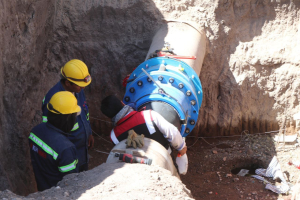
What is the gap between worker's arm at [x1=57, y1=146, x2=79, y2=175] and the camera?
10.0 feet

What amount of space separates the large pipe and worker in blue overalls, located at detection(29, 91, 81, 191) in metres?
0.90

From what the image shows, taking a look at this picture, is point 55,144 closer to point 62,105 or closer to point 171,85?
point 62,105

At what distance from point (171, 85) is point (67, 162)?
145 cm

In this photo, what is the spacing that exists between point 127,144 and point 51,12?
8.86ft

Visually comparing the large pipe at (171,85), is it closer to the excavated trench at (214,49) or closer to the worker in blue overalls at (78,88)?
the worker in blue overalls at (78,88)

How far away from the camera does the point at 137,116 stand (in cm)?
344

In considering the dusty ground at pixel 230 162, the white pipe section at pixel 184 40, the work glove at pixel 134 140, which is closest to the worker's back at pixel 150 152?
the work glove at pixel 134 140

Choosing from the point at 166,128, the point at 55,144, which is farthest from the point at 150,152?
the point at 55,144

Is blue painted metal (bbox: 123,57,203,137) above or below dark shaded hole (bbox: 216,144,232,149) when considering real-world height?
above

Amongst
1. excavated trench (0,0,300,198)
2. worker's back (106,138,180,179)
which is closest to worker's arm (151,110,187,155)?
worker's back (106,138,180,179)

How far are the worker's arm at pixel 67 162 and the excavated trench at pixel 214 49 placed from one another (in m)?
2.06

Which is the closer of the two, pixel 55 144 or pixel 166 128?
pixel 55 144

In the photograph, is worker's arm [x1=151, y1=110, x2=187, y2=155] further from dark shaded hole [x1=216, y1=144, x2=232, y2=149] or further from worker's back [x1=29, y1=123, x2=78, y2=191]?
dark shaded hole [x1=216, y1=144, x2=232, y2=149]

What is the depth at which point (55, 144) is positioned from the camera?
3.07 meters
